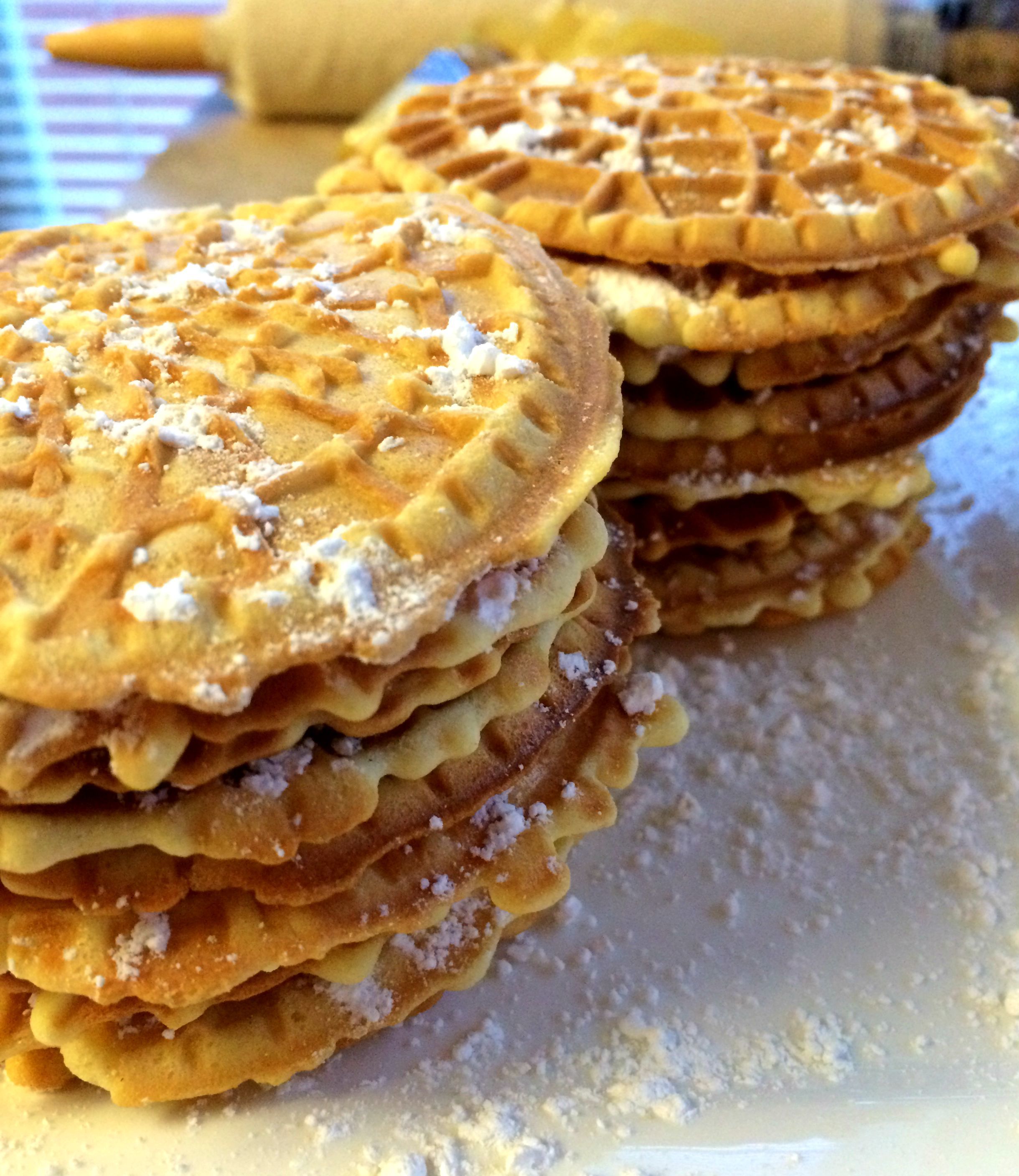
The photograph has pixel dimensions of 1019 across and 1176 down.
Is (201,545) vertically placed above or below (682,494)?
above

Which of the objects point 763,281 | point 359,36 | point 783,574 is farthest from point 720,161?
point 359,36

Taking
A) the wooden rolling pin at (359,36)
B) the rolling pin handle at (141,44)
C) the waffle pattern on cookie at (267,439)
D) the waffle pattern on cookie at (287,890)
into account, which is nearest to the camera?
the waffle pattern on cookie at (267,439)

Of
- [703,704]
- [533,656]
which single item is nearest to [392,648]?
[533,656]

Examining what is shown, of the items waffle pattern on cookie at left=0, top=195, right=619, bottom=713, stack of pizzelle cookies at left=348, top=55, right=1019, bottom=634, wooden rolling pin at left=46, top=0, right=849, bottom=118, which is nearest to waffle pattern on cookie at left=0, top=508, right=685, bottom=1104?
waffle pattern on cookie at left=0, top=195, right=619, bottom=713

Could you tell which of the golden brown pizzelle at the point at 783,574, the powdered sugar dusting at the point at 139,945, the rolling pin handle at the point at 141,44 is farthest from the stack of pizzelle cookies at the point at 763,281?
the rolling pin handle at the point at 141,44

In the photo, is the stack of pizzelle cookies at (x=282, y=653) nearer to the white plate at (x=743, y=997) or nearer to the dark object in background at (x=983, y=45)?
the white plate at (x=743, y=997)

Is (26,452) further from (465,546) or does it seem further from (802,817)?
(802,817)
